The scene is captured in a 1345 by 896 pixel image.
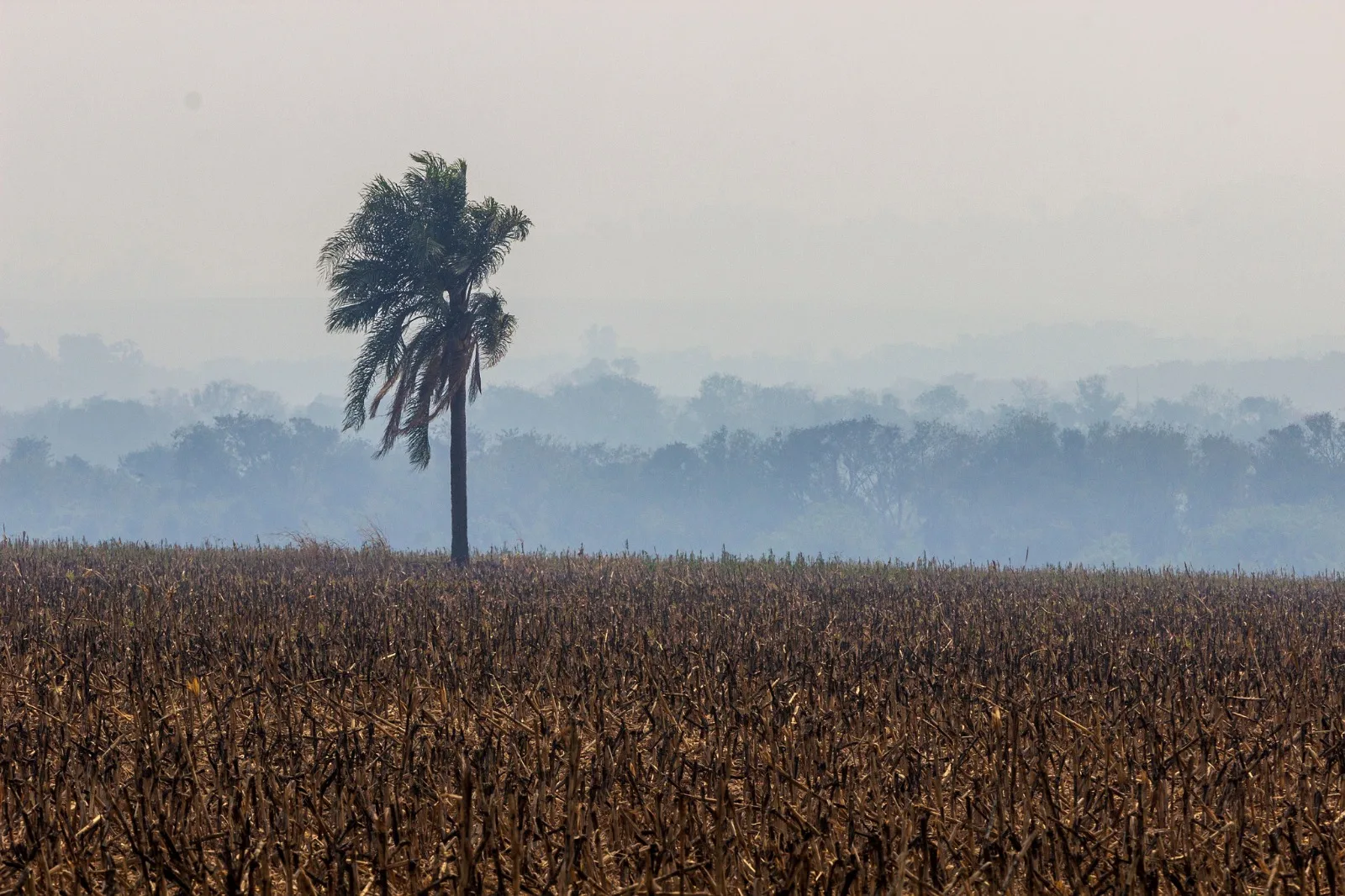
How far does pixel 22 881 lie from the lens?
12.5 feet

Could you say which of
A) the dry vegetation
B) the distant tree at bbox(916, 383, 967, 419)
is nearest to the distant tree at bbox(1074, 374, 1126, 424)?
the distant tree at bbox(916, 383, 967, 419)

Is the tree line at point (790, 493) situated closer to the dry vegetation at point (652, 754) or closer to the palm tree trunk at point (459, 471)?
the palm tree trunk at point (459, 471)

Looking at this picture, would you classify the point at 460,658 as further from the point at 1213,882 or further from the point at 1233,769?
the point at 1213,882

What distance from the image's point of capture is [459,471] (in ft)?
82.2

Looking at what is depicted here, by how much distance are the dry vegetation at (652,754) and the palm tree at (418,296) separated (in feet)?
39.0

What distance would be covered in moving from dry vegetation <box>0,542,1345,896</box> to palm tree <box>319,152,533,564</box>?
468 inches

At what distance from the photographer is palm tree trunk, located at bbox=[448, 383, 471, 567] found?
79.6 feet

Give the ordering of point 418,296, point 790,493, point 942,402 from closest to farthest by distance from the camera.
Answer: point 418,296, point 790,493, point 942,402

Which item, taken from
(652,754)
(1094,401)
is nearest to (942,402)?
(1094,401)

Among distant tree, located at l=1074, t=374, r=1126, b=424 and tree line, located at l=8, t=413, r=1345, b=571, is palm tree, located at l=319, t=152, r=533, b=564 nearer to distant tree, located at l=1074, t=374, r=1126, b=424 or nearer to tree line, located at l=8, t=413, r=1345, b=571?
tree line, located at l=8, t=413, r=1345, b=571

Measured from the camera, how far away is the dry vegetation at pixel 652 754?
13.4 ft

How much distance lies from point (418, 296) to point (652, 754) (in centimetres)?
1891

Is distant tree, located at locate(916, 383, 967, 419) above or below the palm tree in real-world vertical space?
above

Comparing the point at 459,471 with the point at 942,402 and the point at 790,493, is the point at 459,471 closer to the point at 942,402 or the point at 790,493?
the point at 790,493
